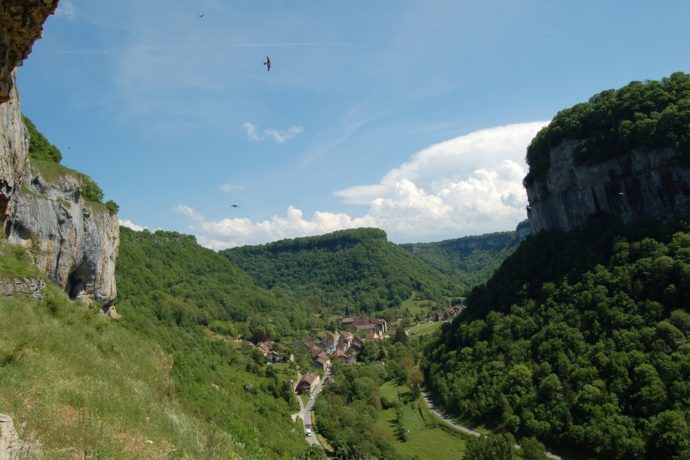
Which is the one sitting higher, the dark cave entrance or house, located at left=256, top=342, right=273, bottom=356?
the dark cave entrance

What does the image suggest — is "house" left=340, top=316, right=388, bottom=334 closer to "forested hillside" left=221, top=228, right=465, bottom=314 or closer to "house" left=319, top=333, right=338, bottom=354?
"house" left=319, top=333, right=338, bottom=354

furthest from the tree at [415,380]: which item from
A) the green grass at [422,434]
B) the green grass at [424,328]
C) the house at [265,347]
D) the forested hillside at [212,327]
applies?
the green grass at [424,328]

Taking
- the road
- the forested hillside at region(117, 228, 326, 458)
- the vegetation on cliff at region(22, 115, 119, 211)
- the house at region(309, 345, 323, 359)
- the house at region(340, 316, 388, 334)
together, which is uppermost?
the vegetation on cliff at region(22, 115, 119, 211)

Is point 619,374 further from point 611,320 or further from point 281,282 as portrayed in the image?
point 281,282

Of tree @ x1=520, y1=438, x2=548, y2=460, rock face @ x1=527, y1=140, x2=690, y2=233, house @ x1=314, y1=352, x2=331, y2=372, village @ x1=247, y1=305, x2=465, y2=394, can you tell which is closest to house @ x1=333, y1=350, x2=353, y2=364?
village @ x1=247, y1=305, x2=465, y2=394

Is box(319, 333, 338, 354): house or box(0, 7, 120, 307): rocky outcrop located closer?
box(0, 7, 120, 307): rocky outcrop

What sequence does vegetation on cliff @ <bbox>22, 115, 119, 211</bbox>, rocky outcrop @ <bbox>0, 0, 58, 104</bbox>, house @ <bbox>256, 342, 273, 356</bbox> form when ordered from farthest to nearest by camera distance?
1. house @ <bbox>256, 342, 273, 356</bbox>
2. vegetation on cliff @ <bbox>22, 115, 119, 211</bbox>
3. rocky outcrop @ <bbox>0, 0, 58, 104</bbox>

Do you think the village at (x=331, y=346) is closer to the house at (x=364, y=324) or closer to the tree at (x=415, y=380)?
the house at (x=364, y=324)

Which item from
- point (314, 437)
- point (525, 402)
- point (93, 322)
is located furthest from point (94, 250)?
point (525, 402)
